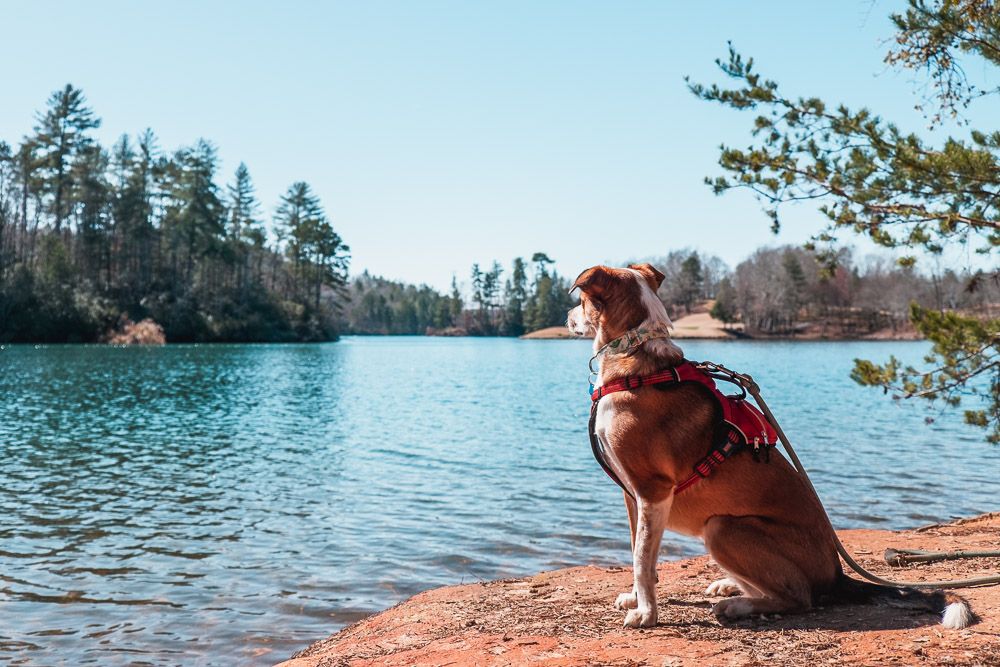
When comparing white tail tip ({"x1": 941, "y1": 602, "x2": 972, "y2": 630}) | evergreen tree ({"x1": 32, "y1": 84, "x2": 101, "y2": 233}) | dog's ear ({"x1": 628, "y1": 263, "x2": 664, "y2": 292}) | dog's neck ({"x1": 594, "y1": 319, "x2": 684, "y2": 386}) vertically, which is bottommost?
white tail tip ({"x1": 941, "y1": 602, "x2": 972, "y2": 630})

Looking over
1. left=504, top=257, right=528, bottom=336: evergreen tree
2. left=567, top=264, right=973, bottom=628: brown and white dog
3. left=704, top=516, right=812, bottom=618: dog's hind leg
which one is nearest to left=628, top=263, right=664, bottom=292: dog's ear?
left=567, top=264, right=973, bottom=628: brown and white dog

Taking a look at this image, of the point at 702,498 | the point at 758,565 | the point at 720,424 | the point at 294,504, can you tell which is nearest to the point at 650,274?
the point at 720,424

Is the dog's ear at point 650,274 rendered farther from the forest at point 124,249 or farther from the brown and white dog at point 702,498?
the forest at point 124,249

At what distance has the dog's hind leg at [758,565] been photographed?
4.21m

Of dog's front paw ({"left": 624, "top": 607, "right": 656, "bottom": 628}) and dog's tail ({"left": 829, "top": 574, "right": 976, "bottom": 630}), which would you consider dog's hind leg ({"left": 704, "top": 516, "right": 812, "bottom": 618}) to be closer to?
dog's tail ({"left": 829, "top": 574, "right": 976, "bottom": 630})

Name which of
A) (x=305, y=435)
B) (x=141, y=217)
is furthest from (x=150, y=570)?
(x=141, y=217)

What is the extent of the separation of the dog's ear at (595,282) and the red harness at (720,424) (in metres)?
0.59

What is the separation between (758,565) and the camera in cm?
425

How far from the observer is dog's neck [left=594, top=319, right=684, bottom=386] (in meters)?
4.40

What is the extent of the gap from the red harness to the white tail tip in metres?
1.31

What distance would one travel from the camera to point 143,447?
62.7ft

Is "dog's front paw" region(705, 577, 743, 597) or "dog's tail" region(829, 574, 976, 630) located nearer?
"dog's tail" region(829, 574, 976, 630)

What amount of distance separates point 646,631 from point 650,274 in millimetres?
2373

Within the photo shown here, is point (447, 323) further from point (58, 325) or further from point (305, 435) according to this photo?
point (305, 435)
